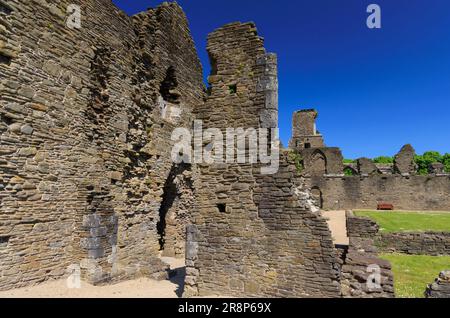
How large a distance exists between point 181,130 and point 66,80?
6.62 m

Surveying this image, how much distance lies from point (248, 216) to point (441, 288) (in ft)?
13.2

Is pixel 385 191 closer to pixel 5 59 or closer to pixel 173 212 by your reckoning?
pixel 173 212

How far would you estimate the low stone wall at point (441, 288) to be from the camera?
6.10 m

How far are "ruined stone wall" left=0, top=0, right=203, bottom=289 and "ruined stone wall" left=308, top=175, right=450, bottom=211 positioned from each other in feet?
75.6

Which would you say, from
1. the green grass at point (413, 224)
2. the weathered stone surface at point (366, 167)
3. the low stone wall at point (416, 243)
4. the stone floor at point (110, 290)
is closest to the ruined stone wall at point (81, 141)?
the stone floor at point (110, 290)

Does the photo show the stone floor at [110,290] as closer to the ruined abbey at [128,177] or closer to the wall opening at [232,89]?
the ruined abbey at [128,177]

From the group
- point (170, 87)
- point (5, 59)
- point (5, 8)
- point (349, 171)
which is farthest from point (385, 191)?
point (5, 8)

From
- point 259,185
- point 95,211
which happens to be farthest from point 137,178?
point 259,185

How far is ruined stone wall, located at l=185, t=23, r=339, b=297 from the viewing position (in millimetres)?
6340

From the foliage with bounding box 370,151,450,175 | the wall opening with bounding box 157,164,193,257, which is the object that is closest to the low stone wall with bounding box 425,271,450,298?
the wall opening with bounding box 157,164,193,257

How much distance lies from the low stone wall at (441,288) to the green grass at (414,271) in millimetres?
1176

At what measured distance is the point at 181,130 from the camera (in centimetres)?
1504

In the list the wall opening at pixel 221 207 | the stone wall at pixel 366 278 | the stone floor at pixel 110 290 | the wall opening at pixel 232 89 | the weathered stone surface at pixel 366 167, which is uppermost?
the weathered stone surface at pixel 366 167

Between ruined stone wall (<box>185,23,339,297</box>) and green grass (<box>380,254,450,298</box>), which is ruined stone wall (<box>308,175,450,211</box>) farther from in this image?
ruined stone wall (<box>185,23,339,297</box>)
